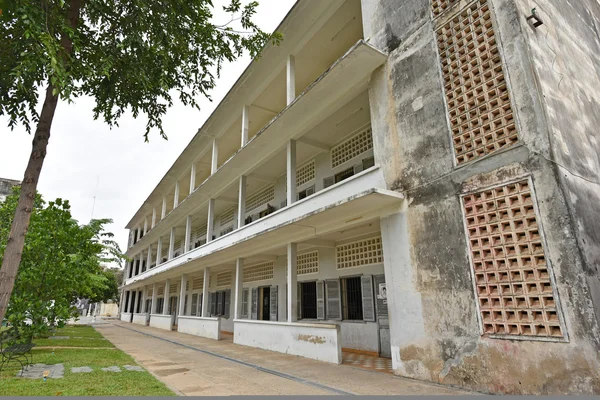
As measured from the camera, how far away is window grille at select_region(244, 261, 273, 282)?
48.1 feet

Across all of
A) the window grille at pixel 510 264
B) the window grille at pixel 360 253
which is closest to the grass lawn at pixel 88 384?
the window grille at pixel 510 264

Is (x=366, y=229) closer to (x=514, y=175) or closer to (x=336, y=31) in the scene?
(x=514, y=175)

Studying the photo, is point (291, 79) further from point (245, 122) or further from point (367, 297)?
point (367, 297)

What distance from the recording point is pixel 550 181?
4.69 m

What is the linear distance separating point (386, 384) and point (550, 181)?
4.02 meters

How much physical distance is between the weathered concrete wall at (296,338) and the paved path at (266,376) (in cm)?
26

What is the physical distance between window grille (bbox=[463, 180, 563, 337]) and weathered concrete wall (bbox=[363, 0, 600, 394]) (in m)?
0.14

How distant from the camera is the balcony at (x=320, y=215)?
273 inches

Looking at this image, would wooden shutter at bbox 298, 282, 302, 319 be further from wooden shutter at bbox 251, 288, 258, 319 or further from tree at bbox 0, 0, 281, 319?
tree at bbox 0, 0, 281, 319

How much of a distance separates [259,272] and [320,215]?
27.1ft

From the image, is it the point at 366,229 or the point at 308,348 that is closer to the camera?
the point at 308,348

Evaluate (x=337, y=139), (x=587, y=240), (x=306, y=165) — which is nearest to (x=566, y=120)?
(x=587, y=240)

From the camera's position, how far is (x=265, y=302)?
584 inches

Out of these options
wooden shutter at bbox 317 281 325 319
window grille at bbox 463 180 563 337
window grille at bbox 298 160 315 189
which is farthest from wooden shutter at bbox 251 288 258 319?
window grille at bbox 463 180 563 337
